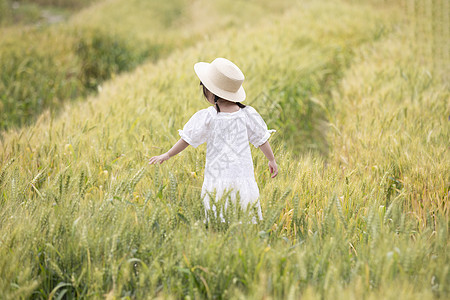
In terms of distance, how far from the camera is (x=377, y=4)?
10586mm

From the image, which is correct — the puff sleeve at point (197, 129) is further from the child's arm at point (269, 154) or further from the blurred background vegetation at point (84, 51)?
the blurred background vegetation at point (84, 51)

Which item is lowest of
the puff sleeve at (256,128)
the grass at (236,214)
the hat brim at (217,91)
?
the grass at (236,214)

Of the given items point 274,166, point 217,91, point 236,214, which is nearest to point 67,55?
point 217,91

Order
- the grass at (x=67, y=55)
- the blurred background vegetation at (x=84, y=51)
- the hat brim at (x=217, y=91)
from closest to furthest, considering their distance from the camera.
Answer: the hat brim at (x=217, y=91), the blurred background vegetation at (x=84, y=51), the grass at (x=67, y=55)

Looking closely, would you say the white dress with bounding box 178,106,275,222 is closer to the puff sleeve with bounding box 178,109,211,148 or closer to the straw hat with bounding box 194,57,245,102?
the puff sleeve with bounding box 178,109,211,148

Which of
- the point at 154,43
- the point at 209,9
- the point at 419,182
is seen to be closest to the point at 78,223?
the point at 419,182

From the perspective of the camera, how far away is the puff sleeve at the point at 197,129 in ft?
6.68

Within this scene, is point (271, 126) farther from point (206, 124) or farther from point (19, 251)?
point (19, 251)

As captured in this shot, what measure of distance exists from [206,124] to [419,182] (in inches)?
55.6

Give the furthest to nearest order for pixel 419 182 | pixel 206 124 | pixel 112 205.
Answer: pixel 419 182 < pixel 206 124 < pixel 112 205

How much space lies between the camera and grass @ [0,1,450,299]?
1444mm

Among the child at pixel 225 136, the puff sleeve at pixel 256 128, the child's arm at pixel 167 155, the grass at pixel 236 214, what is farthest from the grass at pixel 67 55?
the puff sleeve at pixel 256 128

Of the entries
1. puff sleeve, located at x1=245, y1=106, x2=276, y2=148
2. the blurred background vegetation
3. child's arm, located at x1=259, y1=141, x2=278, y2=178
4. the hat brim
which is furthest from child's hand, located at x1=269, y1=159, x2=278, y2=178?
the blurred background vegetation

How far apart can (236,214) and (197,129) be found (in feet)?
1.78
